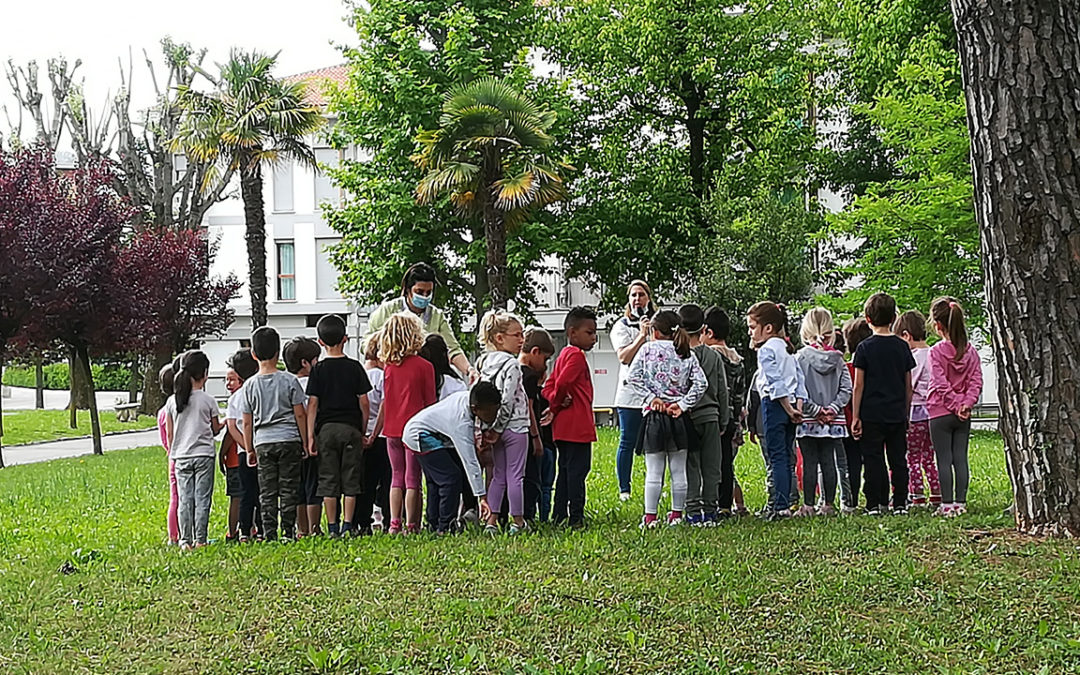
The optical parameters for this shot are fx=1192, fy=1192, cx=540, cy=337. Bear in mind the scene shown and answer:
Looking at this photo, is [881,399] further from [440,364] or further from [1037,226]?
[440,364]

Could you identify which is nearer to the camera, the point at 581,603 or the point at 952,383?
the point at 581,603

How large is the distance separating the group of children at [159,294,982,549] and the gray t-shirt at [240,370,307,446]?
0.01 metres

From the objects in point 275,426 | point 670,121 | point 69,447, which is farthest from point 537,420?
point 670,121

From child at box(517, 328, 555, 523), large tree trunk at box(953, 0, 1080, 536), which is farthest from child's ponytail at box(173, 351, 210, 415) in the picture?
large tree trunk at box(953, 0, 1080, 536)

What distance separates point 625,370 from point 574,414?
552 millimetres

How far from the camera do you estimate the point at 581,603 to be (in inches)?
259

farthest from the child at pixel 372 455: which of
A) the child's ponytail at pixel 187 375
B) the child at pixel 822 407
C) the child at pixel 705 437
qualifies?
the child at pixel 822 407

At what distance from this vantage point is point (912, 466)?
33.0 ft

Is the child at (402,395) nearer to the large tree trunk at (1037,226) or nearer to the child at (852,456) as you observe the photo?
the child at (852,456)

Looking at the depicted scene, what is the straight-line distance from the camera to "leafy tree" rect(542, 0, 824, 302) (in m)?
31.1

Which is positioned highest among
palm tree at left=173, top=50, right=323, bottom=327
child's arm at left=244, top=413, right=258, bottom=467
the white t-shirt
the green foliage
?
palm tree at left=173, top=50, right=323, bottom=327

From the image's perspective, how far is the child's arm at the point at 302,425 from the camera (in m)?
9.27

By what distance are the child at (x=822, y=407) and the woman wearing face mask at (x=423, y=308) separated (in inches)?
107

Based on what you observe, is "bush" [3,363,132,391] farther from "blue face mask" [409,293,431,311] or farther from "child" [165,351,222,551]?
"blue face mask" [409,293,431,311]
